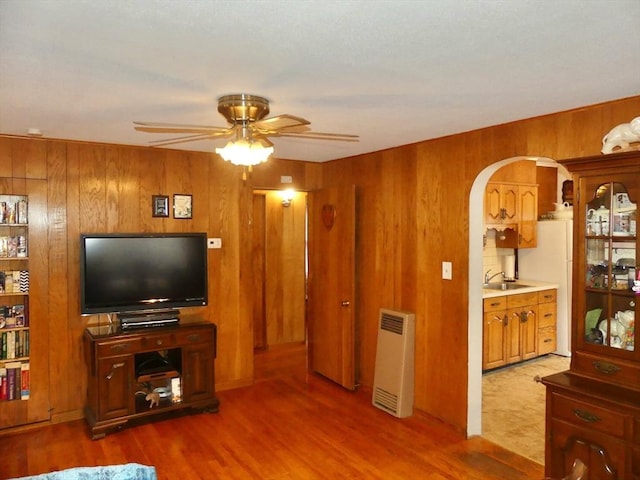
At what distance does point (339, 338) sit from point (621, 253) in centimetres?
288

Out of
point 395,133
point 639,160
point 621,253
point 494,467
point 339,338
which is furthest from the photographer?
point 339,338

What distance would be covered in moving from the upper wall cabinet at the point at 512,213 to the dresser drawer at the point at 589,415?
124 inches

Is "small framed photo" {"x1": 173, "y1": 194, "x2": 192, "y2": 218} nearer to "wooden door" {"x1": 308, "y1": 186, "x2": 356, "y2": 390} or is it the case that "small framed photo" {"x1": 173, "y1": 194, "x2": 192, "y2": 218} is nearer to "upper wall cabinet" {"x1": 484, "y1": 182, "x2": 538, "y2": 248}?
"wooden door" {"x1": 308, "y1": 186, "x2": 356, "y2": 390}

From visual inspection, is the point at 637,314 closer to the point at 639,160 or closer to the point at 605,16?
the point at 639,160

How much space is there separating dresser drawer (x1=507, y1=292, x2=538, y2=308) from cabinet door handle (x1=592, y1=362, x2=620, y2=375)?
2.75 metres

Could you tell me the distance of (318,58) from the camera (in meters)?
2.03

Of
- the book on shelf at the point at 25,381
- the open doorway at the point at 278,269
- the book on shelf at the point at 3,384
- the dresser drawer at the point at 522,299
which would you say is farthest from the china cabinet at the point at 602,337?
the open doorway at the point at 278,269

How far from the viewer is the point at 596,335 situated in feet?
8.44

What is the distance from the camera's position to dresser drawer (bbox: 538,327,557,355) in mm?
5617

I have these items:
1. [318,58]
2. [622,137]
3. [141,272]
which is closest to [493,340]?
[622,137]

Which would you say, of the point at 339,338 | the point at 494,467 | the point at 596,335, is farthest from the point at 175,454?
the point at 596,335

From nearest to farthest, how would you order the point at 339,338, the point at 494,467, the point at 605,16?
the point at 605,16 → the point at 494,467 → the point at 339,338

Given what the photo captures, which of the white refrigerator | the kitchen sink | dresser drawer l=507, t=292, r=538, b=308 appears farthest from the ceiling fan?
the white refrigerator

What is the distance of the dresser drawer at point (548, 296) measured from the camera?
560cm
